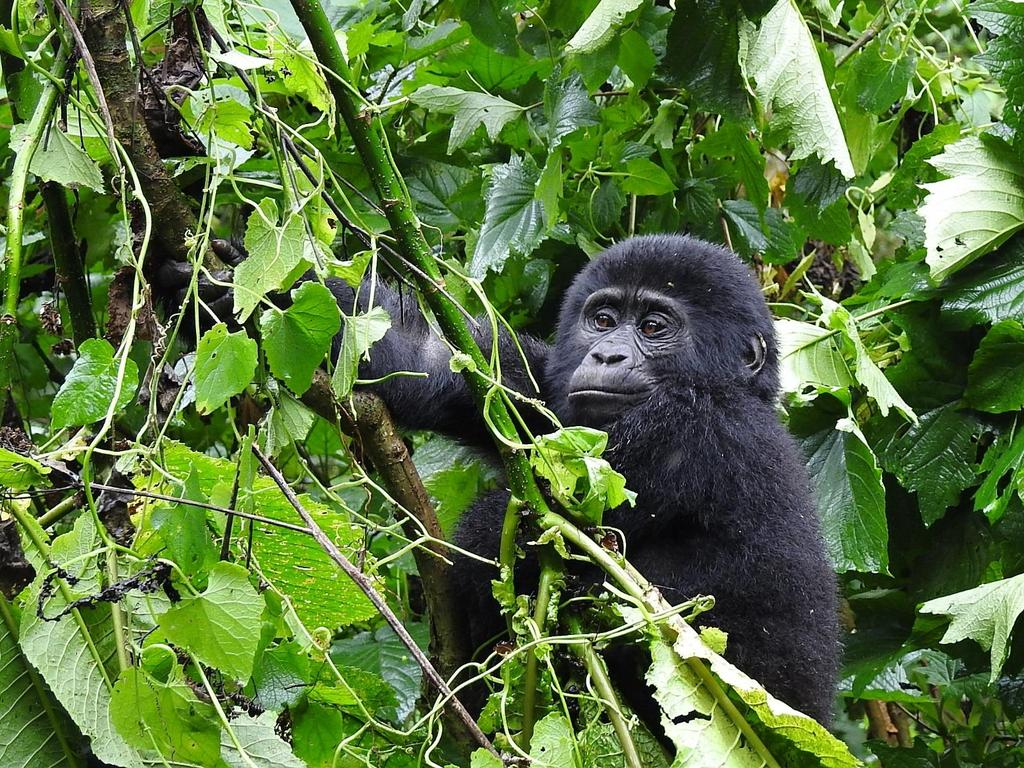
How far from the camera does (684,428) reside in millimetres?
2680

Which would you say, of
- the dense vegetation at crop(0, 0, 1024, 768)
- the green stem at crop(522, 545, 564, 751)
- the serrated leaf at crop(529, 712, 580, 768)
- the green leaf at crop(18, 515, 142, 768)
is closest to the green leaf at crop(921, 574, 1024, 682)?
the dense vegetation at crop(0, 0, 1024, 768)

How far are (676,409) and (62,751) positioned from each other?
5.14 feet

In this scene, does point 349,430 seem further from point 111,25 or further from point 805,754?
point 805,754

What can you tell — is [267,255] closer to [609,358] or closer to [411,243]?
[411,243]

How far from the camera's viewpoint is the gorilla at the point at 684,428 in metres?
2.50

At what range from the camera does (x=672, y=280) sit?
2.96m

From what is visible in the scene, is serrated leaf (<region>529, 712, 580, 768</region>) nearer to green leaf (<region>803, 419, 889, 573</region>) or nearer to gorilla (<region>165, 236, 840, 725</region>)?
gorilla (<region>165, 236, 840, 725</region>)

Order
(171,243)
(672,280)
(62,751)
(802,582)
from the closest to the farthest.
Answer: (62,751), (171,243), (802,582), (672,280)

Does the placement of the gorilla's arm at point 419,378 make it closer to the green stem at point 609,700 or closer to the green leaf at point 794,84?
the green leaf at point 794,84

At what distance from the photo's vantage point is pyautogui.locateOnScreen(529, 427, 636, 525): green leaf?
1761 millimetres

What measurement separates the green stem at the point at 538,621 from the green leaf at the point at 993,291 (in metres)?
1.58

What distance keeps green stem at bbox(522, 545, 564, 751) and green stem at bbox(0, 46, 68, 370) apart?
0.87 meters

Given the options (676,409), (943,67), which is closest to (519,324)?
(676,409)

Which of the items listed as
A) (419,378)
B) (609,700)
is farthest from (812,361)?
(609,700)
